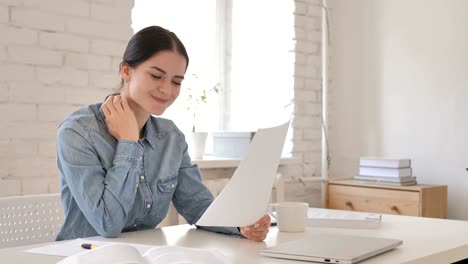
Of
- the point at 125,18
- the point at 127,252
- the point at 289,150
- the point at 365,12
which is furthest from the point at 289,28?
the point at 127,252

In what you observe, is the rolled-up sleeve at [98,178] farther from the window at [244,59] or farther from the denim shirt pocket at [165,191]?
the window at [244,59]

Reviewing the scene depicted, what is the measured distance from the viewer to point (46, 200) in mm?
1760

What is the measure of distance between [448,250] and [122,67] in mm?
1041

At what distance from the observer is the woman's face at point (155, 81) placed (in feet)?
5.92

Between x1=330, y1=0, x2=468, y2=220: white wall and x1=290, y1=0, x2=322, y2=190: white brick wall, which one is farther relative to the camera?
x1=290, y1=0, x2=322, y2=190: white brick wall

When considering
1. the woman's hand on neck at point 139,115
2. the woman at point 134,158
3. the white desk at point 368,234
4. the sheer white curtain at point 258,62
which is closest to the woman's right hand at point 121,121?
the woman at point 134,158

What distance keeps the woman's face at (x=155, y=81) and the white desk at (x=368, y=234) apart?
1.20 ft

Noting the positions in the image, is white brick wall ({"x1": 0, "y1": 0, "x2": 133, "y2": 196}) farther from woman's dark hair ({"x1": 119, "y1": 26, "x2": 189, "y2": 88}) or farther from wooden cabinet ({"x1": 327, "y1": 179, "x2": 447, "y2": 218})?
wooden cabinet ({"x1": 327, "y1": 179, "x2": 447, "y2": 218})

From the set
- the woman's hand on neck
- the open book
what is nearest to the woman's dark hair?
the woman's hand on neck

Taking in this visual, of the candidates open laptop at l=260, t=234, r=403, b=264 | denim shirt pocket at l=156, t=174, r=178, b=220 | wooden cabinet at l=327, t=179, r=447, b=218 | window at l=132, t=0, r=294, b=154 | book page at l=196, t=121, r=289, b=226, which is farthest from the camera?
window at l=132, t=0, r=294, b=154

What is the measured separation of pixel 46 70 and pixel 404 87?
1.96 metres

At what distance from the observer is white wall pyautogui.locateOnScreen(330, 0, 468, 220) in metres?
3.29

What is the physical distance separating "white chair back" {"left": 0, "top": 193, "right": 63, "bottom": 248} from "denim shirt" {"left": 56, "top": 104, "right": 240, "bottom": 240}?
0.10 meters

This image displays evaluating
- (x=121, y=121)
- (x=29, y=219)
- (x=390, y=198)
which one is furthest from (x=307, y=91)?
(x=29, y=219)
